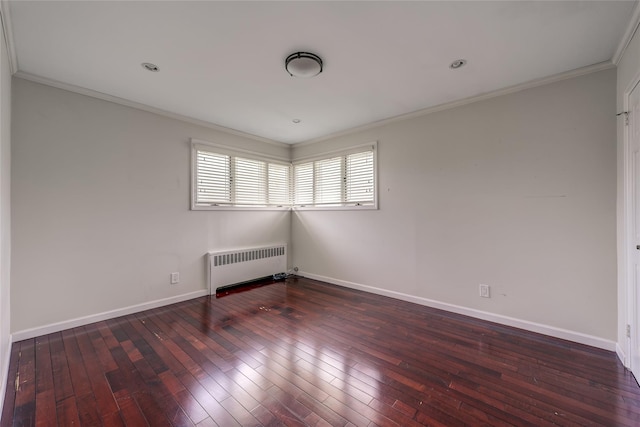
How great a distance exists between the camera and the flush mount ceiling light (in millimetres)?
2248

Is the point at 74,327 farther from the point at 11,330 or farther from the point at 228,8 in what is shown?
the point at 228,8

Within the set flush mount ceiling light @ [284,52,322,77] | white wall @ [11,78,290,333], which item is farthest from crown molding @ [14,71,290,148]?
flush mount ceiling light @ [284,52,322,77]

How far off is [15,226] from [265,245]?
2.96 metres

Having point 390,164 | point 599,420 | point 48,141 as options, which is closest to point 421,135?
point 390,164

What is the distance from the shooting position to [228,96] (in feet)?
10.1

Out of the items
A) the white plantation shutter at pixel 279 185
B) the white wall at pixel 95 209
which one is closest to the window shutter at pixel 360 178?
the white plantation shutter at pixel 279 185

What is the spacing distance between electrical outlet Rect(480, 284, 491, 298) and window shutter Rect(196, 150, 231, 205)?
11.9 ft

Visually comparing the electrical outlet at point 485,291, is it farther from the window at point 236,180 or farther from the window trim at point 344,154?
the window at point 236,180

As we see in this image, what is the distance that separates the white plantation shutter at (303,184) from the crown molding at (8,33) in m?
3.59

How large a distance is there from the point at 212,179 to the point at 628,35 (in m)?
4.46

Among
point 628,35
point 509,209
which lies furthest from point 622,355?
point 628,35

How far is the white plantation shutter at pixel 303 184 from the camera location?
16.2ft

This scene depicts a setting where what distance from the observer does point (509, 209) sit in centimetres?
287

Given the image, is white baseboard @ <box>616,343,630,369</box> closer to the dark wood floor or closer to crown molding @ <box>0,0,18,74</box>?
the dark wood floor
